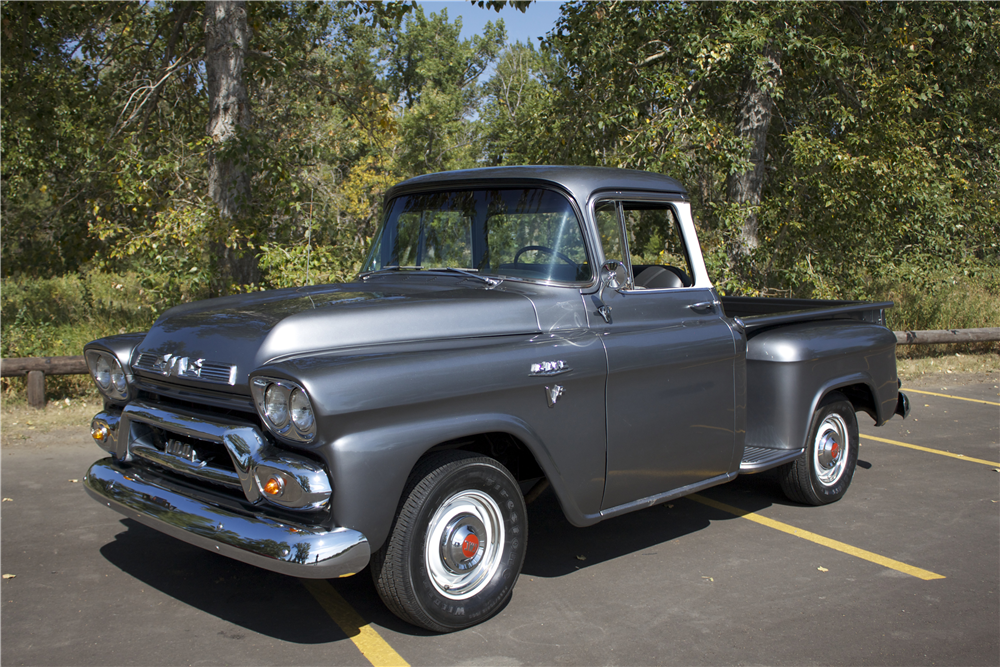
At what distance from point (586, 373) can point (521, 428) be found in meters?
0.48

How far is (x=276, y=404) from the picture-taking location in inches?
123

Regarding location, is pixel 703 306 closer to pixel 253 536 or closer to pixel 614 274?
pixel 614 274

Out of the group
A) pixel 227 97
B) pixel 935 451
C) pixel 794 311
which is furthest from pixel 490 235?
pixel 227 97

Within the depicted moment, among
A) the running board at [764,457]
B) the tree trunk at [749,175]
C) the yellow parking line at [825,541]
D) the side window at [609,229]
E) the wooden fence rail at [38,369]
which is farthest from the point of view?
the tree trunk at [749,175]

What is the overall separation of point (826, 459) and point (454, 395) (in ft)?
10.8

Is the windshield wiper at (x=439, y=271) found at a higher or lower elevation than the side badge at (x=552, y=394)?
higher

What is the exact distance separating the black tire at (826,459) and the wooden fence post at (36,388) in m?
6.76

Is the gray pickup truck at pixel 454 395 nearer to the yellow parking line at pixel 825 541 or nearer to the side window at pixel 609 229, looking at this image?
the side window at pixel 609 229

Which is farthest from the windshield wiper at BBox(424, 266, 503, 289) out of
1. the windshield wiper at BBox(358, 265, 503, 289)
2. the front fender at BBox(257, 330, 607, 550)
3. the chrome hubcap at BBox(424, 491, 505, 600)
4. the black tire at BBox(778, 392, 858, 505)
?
the black tire at BBox(778, 392, 858, 505)

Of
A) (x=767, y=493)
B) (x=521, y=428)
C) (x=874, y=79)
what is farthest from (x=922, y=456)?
(x=874, y=79)

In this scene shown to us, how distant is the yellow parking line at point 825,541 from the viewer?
14.3 feet

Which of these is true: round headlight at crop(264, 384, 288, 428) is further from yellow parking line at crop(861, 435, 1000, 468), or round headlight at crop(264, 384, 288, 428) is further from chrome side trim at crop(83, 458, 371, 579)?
yellow parking line at crop(861, 435, 1000, 468)

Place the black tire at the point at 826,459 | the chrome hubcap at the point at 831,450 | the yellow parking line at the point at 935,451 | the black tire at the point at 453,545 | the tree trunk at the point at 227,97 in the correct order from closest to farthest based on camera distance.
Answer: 1. the black tire at the point at 453,545
2. the black tire at the point at 826,459
3. the chrome hubcap at the point at 831,450
4. the yellow parking line at the point at 935,451
5. the tree trunk at the point at 227,97

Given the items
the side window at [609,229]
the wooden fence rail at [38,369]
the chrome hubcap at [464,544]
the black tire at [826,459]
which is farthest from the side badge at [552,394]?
the wooden fence rail at [38,369]
